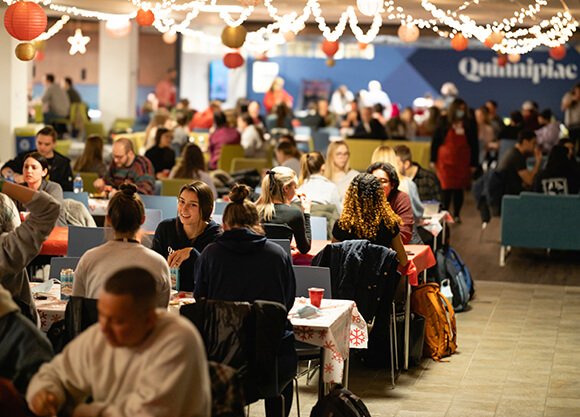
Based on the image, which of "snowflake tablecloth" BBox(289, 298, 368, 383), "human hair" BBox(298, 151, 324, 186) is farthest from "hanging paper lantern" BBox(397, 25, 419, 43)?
"snowflake tablecloth" BBox(289, 298, 368, 383)

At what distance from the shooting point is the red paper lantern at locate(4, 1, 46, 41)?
7387mm

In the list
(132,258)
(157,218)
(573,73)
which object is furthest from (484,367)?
(573,73)

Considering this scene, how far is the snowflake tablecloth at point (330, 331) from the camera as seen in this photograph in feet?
14.0

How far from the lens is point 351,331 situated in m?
5.04

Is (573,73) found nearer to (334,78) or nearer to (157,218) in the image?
(334,78)

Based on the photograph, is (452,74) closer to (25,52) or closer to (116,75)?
(116,75)

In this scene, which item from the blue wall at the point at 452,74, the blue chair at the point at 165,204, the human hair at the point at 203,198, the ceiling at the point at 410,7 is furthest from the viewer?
the blue wall at the point at 452,74

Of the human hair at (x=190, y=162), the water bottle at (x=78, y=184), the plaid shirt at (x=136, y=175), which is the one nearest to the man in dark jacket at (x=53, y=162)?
the water bottle at (x=78, y=184)

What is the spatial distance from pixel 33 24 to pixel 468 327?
164 inches

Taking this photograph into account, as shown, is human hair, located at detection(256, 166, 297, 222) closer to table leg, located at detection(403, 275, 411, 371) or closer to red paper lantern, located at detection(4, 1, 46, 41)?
table leg, located at detection(403, 275, 411, 371)

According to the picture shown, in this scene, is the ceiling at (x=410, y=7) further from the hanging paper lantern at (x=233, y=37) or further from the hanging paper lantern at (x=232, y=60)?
the hanging paper lantern at (x=233, y=37)

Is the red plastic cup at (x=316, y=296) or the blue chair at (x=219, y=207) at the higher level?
the blue chair at (x=219, y=207)

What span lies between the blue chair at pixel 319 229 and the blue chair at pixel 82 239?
164 centimetres

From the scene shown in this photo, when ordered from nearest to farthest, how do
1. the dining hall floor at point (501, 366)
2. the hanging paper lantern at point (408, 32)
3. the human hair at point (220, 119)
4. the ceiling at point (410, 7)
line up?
1. the dining hall floor at point (501, 366)
2. the ceiling at point (410, 7)
3. the hanging paper lantern at point (408, 32)
4. the human hair at point (220, 119)
